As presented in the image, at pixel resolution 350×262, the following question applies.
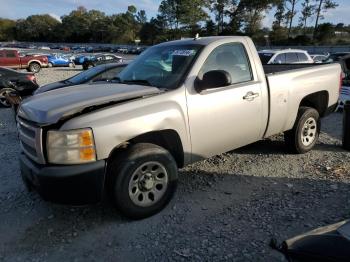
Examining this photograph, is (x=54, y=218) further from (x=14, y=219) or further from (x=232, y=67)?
(x=232, y=67)

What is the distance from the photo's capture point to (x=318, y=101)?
20.6 ft

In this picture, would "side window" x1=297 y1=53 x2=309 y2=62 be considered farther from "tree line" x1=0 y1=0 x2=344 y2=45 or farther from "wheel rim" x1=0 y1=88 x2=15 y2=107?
"tree line" x1=0 y1=0 x2=344 y2=45

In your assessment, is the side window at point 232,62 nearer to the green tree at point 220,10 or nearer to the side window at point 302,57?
the side window at point 302,57

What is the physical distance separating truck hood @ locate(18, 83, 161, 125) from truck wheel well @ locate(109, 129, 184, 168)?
1.49ft

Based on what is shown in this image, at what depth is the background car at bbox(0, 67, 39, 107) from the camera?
1259 cm

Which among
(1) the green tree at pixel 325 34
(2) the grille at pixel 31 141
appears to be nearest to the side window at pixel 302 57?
(2) the grille at pixel 31 141

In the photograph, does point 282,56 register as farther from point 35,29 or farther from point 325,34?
point 35,29

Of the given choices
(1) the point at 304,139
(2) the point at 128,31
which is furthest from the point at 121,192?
(2) the point at 128,31

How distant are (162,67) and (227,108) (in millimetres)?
974

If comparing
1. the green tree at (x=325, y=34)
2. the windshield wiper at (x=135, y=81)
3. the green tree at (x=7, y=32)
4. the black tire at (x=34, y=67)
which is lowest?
the green tree at (x=7, y=32)

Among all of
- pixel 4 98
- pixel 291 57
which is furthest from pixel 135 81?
pixel 291 57

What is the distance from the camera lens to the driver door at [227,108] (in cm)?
432

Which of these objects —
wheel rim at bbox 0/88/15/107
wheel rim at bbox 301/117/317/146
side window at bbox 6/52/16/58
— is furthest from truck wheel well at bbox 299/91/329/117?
side window at bbox 6/52/16/58

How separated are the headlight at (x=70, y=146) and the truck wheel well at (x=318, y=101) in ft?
12.9
